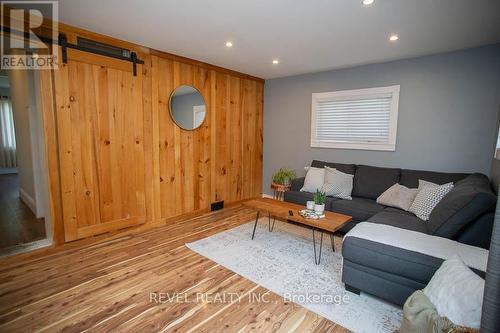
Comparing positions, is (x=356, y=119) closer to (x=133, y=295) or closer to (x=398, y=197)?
(x=398, y=197)

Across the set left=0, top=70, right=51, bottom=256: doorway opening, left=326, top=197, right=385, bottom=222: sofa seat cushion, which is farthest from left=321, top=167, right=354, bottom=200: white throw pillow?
left=0, top=70, right=51, bottom=256: doorway opening

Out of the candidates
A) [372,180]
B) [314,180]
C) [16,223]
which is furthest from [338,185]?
[16,223]

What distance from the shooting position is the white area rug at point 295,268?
71.7 inches

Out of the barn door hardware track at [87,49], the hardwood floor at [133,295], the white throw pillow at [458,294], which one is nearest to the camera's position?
the white throw pillow at [458,294]

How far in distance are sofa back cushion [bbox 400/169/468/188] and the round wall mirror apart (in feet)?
10.4

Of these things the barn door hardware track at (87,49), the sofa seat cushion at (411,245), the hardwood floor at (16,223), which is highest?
the barn door hardware track at (87,49)

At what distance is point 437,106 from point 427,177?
98 centimetres

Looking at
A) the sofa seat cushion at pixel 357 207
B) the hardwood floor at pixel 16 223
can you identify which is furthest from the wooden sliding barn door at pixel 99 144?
the sofa seat cushion at pixel 357 207

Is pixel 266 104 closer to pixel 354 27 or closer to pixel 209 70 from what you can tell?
pixel 209 70

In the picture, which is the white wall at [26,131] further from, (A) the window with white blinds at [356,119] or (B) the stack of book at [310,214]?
(A) the window with white blinds at [356,119]

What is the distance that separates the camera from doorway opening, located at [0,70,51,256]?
2705mm

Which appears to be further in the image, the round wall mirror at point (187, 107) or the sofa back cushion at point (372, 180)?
the round wall mirror at point (187, 107)

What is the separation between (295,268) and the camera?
246 centimetres

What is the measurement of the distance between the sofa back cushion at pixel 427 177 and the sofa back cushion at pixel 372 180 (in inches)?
4.0
